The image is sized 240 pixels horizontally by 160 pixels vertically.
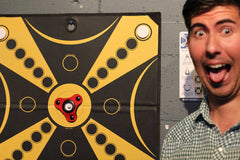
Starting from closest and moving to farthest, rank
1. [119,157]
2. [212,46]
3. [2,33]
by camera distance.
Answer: [212,46] → [119,157] → [2,33]

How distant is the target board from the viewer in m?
1.25

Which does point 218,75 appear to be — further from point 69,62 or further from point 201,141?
point 69,62

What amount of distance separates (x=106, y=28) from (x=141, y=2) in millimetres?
171

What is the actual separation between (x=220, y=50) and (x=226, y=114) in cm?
19

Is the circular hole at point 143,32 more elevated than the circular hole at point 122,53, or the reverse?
the circular hole at point 143,32

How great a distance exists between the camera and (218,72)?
3.06 feet

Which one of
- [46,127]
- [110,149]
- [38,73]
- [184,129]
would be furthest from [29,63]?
[184,129]

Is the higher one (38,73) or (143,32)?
(143,32)

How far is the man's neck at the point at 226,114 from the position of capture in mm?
943

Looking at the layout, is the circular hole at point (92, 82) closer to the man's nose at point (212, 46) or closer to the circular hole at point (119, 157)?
the circular hole at point (119, 157)

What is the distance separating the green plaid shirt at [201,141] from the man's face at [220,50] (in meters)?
0.09

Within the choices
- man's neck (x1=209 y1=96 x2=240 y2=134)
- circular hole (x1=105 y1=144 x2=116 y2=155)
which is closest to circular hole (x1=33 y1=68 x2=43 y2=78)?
circular hole (x1=105 y1=144 x2=116 y2=155)

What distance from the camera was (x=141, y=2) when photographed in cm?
129

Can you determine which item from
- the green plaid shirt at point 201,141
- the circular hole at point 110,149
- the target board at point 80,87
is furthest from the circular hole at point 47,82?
the green plaid shirt at point 201,141
